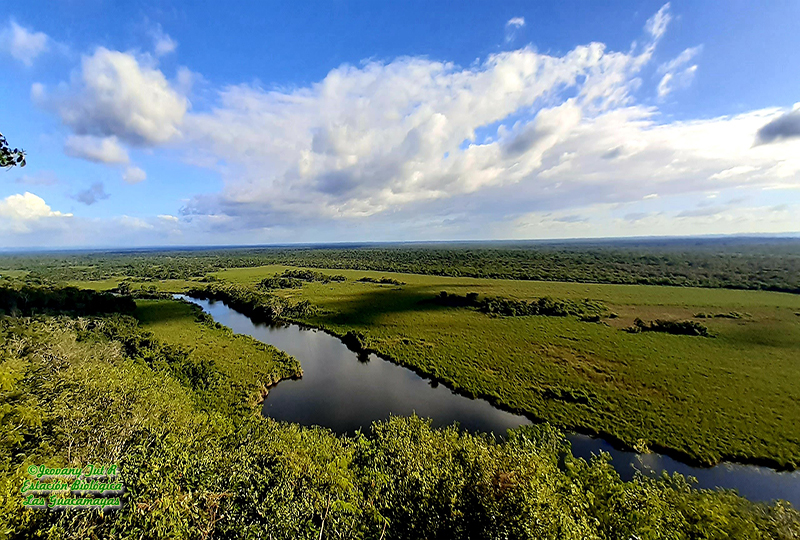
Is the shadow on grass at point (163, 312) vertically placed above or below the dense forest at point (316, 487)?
below

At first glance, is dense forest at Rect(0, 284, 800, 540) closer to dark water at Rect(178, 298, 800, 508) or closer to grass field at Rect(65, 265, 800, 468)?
dark water at Rect(178, 298, 800, 508)

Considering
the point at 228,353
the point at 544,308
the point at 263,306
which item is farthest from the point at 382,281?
the point at 228,353

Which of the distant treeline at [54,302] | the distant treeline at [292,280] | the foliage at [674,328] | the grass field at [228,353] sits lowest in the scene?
the foliage at [674,328]

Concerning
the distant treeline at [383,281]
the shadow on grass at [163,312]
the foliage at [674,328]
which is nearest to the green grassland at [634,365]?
the foliage at [674,328]

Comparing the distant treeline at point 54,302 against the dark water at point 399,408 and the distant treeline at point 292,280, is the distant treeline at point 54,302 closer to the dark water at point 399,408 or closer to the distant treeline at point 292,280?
the dark water at point 399,408

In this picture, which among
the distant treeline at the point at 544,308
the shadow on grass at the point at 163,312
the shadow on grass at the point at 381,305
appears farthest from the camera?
the shadow on grass at the point at 381,305

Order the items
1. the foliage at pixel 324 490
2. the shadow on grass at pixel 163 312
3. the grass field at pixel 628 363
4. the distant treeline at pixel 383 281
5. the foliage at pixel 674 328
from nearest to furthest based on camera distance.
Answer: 1. the foliage at pixel 324 490
2. the grass field at pixel 628 363
3. the foliage at pixel 674 328
4. the shadow on grass at pixel 163 312
5. the distant treeline at pixel 383 281

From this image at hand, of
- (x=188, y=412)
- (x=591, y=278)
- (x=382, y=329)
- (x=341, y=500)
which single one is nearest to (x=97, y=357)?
(x=188, y=412)
